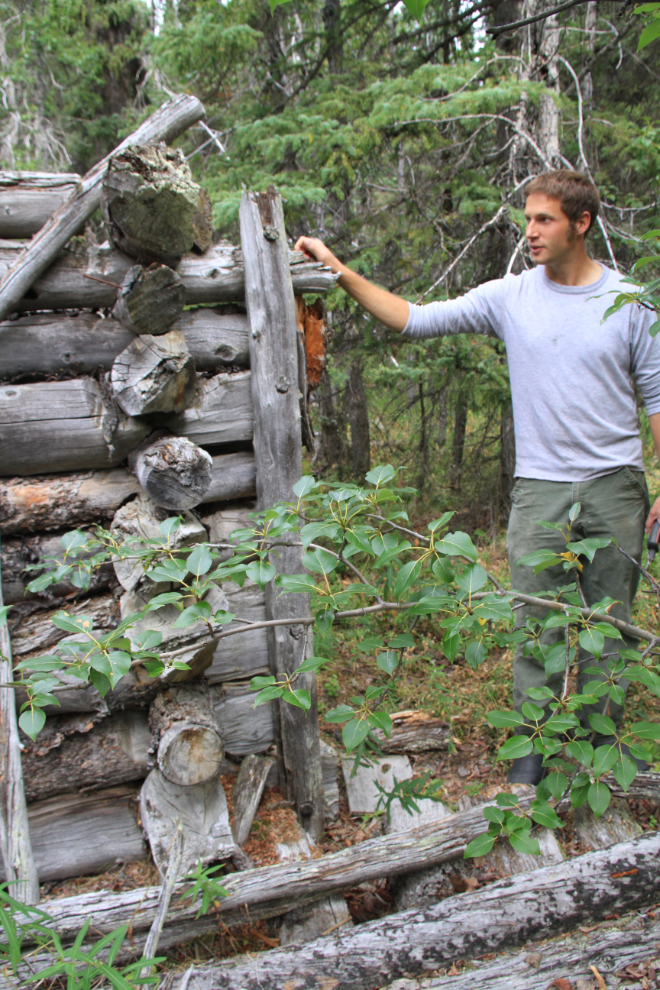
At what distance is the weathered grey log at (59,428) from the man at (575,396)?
5.70 feet

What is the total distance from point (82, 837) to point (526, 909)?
1.89 meters

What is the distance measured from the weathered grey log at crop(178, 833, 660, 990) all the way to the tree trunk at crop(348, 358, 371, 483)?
14.2ft

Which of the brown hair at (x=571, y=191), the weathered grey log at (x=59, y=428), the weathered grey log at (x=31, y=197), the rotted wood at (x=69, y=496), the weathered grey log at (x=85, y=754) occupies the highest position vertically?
the weathered grey log at (x=31, y=197)

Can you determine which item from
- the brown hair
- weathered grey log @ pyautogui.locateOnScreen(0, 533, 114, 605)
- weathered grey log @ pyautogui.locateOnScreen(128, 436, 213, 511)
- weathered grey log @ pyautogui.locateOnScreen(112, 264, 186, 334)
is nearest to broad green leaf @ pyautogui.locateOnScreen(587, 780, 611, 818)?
weathered grey log @ pyautogui.locateOnScreen(128, 436, 213, 511)

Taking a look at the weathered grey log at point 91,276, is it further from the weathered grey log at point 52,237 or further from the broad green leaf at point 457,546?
the broad green leaf at point 457,546

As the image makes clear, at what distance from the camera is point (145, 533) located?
2.73 m

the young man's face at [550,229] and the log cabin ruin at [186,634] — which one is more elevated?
the young man's face at [550,229]

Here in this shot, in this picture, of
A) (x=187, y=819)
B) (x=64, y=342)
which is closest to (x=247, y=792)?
(x=187, y=819)

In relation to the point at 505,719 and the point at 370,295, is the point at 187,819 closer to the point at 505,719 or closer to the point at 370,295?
the point at 505,719

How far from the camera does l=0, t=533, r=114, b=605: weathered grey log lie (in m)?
2.76

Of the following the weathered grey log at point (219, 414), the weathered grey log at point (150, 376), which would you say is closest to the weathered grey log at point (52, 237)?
the weathered grey log at point (150, 376)

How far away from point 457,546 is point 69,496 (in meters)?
1.99

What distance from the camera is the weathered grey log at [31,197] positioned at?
2758 mm

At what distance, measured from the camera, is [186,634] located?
2549mm
